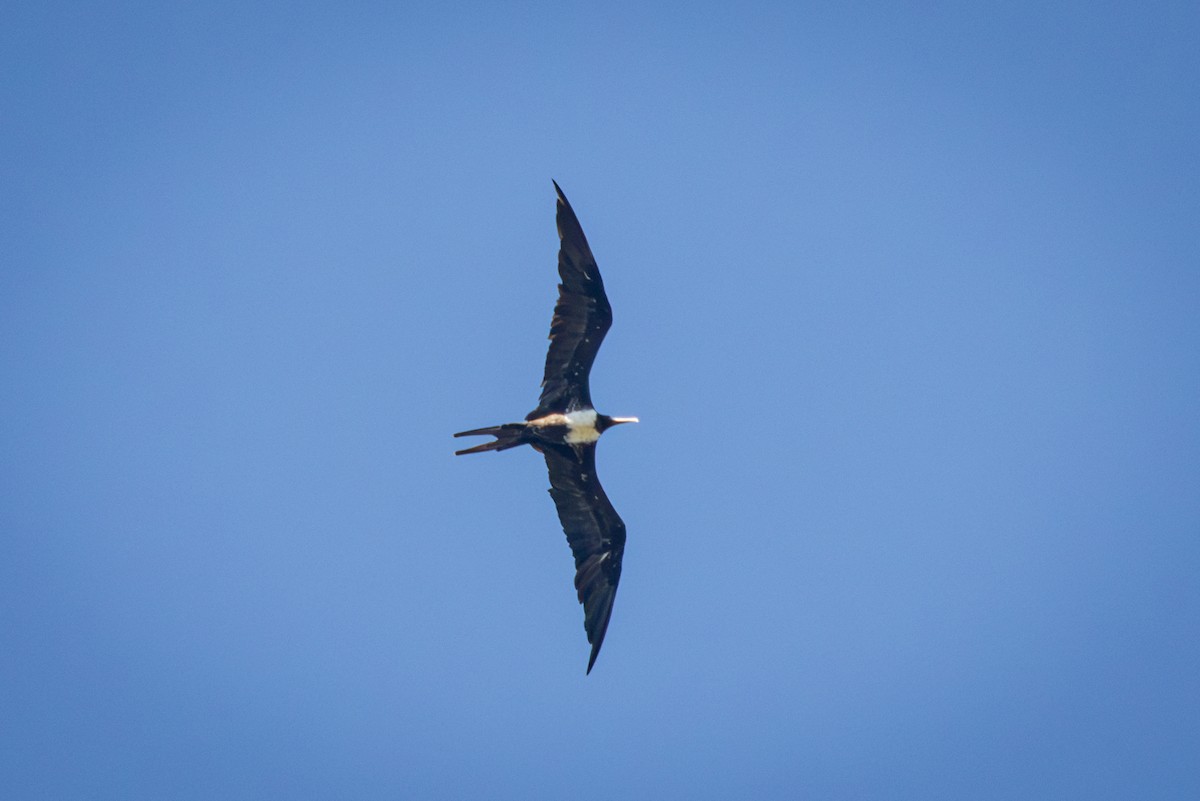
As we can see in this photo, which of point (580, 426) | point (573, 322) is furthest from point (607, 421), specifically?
point (573, 322)

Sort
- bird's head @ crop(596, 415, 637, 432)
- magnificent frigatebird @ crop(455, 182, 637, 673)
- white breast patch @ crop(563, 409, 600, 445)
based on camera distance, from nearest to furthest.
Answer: magnificent frigatebird @ crop(455, 182, 637, 673) → white breast patch @ crop(563, 409, 600, 445) → bird's head @ crop(596, 415, 637, 432)

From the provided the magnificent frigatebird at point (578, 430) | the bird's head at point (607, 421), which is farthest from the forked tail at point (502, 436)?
the bird's head at point (607, 421)

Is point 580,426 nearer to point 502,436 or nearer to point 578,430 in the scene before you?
point 578,430

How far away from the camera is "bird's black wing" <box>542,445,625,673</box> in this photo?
81.5 feet

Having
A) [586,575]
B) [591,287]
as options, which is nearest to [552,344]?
[591,287]

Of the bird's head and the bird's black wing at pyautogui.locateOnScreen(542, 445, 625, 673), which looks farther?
the bird's black wing at pyautogui.locateOnScreen(542, 445, 625, 673)

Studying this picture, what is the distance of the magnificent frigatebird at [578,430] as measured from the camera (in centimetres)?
2359

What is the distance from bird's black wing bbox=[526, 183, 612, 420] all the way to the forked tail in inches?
20.0

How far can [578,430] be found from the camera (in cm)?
2444

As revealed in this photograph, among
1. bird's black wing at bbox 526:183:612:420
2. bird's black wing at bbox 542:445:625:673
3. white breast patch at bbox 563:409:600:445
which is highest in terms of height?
bird's black wing at bbox 526:183:612:420

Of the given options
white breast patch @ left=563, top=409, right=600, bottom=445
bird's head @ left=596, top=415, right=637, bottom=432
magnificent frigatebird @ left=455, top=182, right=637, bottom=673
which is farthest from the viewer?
bird's head @ left=596, top=415, right=637, bottom=432

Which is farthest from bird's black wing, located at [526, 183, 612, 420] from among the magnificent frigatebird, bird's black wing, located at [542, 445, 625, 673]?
bird's black wing, located at [542, 445, 625, 673]

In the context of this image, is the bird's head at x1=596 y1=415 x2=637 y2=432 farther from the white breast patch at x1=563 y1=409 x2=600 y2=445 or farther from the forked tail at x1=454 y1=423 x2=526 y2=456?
the forked tail at x1=454 y1=423 x2=526 y2=456

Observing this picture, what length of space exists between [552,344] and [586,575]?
14.2 ft
